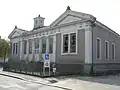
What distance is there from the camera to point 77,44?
22.8m

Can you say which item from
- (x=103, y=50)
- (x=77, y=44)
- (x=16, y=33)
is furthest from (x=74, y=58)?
(x=16, y=33)

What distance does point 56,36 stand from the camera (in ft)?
85.4

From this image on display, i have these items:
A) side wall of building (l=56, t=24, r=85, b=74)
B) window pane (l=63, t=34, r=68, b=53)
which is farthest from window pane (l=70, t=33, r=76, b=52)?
window pane (l=63, t=34, r=68, b=53)

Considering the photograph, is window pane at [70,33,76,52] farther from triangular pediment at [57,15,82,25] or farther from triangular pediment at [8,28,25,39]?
triangular pediment at [8,28,25,39]

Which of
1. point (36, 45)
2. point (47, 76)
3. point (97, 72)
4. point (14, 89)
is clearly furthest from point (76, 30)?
point (14, 89)

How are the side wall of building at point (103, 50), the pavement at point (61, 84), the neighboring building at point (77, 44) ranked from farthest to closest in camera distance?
1. the side wall of building at point (103, 50)
2. the neighboring building at point (77, 44)
3. the pavement at point (61, 84)

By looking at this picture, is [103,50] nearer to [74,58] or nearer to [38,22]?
[74,58]

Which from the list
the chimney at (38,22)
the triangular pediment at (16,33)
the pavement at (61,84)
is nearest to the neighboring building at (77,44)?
the chimney at (38,22)

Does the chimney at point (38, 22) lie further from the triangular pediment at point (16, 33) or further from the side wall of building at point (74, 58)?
the side wall of building at point (74, 58)

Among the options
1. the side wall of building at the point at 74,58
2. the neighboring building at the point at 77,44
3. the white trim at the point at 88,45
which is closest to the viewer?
the white trim at the point at 88,45

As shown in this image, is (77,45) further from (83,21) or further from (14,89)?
(14,89)

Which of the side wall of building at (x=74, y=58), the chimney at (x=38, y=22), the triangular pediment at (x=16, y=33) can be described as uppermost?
the chimney at (x=38, y=22)

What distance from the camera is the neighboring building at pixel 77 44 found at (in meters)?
21.9

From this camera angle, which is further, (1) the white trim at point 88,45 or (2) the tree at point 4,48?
(2) the tree at point 4,48
